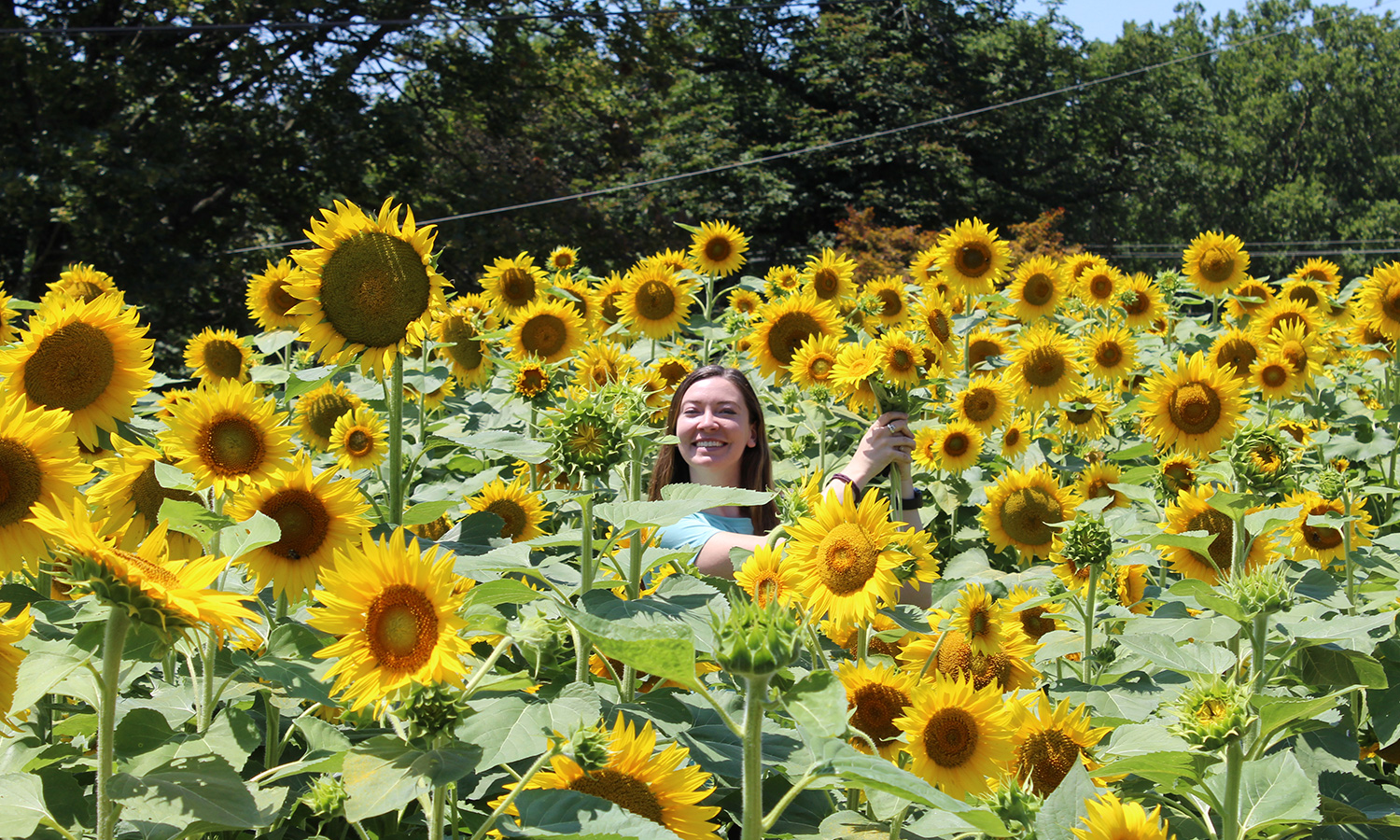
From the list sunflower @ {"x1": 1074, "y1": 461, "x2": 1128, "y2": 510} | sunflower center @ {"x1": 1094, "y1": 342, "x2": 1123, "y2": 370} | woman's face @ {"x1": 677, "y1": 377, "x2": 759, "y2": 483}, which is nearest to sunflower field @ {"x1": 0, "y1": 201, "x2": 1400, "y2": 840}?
sunflower @ {"x1": 1074, "y1": 461, "x2": 1128, "y2": 510}

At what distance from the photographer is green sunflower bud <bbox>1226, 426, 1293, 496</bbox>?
93.2 inches

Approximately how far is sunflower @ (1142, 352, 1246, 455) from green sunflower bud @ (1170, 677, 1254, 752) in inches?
80.3

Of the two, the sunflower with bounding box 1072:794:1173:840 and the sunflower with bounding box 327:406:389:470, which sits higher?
the sunflower with bounding box 327:406:389:470

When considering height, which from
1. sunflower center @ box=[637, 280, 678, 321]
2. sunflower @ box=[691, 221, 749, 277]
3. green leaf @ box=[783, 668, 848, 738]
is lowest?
green leaf @ box=[783, 668, 848, 738]

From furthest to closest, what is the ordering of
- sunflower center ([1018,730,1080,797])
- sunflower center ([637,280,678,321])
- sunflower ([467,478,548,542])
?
1. sunflower center ([637,280,678,321])
2. sunflower ([467,478,548,542])
3. sunflower center ([1018,730,1080,797])

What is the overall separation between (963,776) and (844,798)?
22 centimetres

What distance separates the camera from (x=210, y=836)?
1556mm

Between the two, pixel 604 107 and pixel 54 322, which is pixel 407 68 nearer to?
pixel 604 107

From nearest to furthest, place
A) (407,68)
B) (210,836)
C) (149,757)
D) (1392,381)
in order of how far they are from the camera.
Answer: (149,757) < (210,836) < (1392,381) < (407,68)

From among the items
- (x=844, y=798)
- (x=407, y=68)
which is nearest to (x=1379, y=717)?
(x=844, y=798)

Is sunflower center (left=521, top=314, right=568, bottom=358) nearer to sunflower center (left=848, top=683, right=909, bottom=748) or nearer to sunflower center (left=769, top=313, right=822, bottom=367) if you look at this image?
sunflower center (left=769, top=313, right=822, bottom=367)

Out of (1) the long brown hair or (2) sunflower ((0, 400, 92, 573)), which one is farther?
(1) the long brown hair

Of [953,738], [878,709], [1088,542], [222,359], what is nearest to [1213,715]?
[953,738]

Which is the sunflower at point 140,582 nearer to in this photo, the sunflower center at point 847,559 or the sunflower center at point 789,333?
the sunflower center at point 847,559
